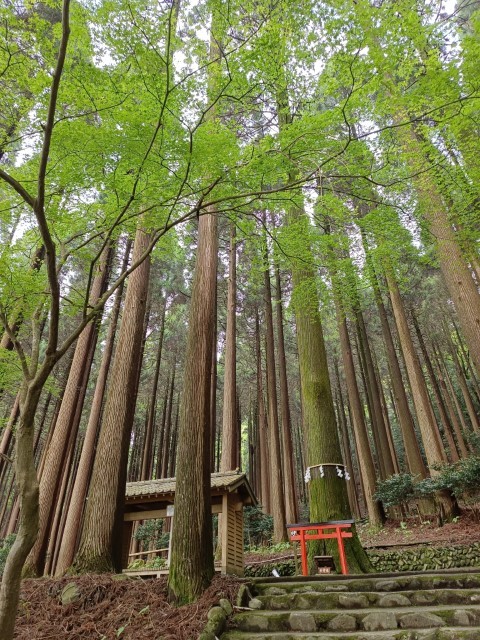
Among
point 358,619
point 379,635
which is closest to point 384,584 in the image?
point 358,619

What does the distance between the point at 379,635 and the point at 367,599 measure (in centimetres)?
81

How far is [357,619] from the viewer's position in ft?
12.3

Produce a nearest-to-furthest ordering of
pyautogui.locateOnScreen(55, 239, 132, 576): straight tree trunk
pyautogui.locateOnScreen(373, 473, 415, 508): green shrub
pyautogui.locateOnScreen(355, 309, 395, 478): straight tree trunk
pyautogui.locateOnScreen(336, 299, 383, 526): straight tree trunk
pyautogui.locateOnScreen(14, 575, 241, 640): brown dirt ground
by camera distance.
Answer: pyautogui.locateOnScreen(14, 575, 241, 640): brown dirt ground < pyautogui.locateOnScreen(55, 239, 132, 576): straight tree trunk < pyautogui.locateOnScreen(373, 473, 415, 508): green shrub < pyautogui.locateOnScreen(336, 299, 383, 526): straight tree trunk < pyautogui.locateOnScreen(355, 309, 395, 478): straight tree trunk

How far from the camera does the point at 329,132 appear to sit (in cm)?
473

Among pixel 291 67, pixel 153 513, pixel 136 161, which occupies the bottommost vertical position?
pixel 153 513

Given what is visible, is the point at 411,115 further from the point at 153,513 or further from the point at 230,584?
the point at 153,513

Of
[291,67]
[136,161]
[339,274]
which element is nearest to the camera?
[136,161]

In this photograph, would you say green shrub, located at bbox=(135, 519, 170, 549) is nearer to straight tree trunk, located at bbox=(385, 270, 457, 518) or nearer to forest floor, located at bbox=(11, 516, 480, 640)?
straight tree trunk, located at bbox=(385, 270, 457, 518)

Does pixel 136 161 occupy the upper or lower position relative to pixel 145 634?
upper

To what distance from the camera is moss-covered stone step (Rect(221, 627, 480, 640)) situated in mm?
3164

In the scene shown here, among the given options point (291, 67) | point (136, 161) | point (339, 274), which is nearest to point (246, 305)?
point (339, 274)

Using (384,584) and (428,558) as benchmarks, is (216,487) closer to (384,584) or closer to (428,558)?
(384,584)

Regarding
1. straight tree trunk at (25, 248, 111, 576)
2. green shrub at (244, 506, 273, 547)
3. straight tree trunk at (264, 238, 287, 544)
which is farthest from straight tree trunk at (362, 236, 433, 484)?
straight tree trunk at (25, 248, 111, 576)

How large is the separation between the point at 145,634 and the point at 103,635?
0.49 meters
